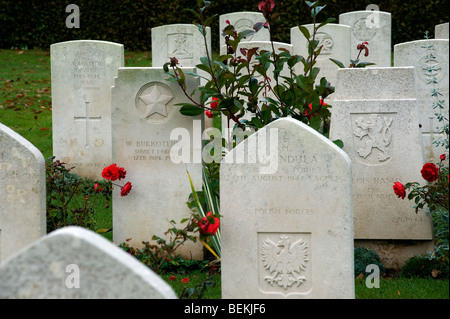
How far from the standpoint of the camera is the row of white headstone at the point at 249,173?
13.1 ft

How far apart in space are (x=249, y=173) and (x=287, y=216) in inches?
12.9

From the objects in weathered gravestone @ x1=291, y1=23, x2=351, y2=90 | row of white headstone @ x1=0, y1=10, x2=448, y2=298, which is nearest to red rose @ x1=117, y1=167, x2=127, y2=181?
row of white headstone @ x1=0, y1=10, x2=448, y2=298

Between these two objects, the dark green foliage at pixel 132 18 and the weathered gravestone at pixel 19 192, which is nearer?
the weathered gravestone at pixel 19 192

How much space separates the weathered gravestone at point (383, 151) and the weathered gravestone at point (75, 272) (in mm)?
3551

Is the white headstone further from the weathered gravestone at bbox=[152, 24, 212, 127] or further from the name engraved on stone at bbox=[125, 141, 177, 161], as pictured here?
the weathered gravestone at bbox=[152, 24, 212, 127]

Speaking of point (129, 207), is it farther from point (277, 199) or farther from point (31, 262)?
point (31, 262)

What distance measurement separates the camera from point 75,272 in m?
2.38

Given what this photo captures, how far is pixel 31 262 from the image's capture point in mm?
2330

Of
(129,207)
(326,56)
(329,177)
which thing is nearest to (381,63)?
(326,56)

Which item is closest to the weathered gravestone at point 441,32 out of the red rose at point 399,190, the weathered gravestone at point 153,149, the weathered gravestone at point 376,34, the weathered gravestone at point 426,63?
the weathered gravestone at point 376,34

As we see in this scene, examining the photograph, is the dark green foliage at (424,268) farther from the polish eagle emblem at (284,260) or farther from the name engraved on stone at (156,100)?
the name engraved on stone at (156,100)

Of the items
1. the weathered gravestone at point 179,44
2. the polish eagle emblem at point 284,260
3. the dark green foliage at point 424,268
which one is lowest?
the dark green foliage at point 424,268

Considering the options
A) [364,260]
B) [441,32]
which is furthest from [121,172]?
[441,32]

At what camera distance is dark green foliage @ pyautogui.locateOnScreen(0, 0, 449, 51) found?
16391 mm
